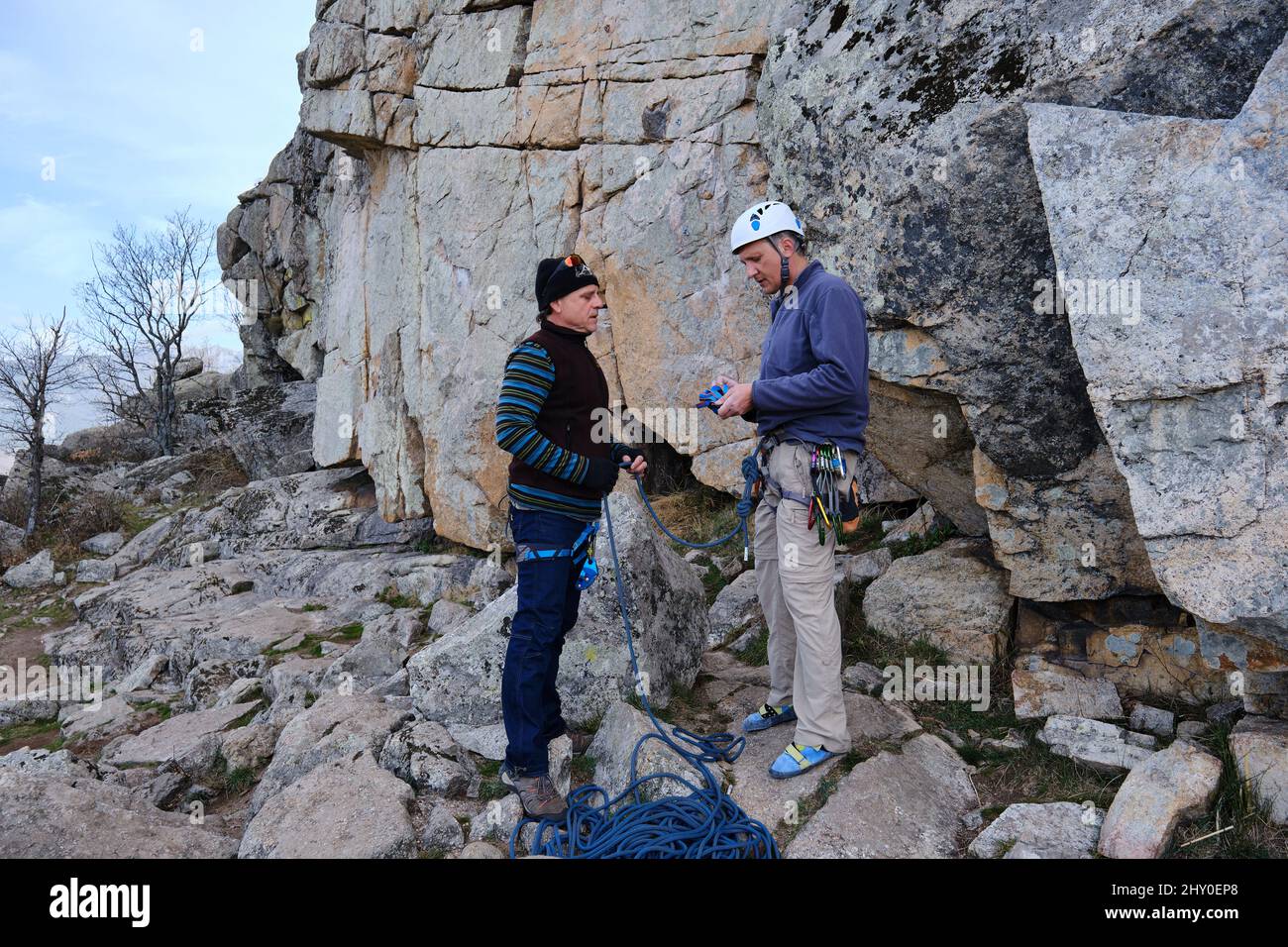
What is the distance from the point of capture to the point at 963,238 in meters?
5.06

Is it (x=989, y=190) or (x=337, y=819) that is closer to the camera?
(x=337, y=819)

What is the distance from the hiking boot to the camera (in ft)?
13.7

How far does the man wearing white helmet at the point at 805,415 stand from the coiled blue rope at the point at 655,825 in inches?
19.0

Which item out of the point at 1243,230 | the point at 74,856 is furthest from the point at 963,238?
the point at 74,856

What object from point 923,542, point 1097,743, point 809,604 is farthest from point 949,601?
point 809,604

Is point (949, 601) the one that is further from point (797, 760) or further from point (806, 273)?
point (806, 273)

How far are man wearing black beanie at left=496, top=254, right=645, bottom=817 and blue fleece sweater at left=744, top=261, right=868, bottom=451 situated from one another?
850 millimetres

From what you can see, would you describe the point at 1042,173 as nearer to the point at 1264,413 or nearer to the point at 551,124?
the point at 1264,413

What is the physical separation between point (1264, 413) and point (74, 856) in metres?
6.17

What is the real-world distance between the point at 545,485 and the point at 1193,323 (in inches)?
134

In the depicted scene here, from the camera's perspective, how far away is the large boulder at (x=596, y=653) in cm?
548

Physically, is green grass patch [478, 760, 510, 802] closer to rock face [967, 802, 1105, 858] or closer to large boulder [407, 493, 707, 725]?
large boulder [407, 493, 707, 725]

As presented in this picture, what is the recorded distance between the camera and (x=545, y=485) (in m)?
4.27

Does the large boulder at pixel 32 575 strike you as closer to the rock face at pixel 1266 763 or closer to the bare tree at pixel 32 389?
the bare tree at pixel 32 389
